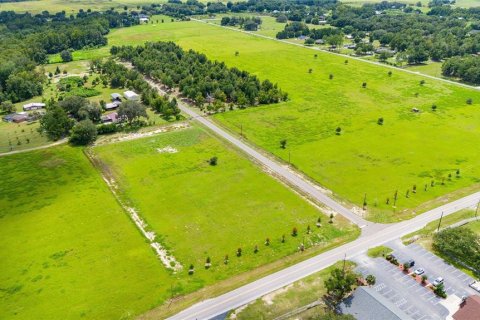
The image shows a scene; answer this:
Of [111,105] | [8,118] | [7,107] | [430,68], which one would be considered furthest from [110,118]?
[430,68]

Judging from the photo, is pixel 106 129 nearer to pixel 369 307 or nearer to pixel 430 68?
pixel 369 307

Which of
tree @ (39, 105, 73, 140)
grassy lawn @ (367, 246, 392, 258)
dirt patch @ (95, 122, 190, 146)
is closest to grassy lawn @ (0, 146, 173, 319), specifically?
dirt patch @ (95, 122, 190, 146)

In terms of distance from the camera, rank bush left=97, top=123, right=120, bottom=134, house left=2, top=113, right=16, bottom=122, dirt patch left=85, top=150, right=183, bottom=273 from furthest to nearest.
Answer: house left=2, top=113, right=16, bottom=122, bush left=97, top=123, right=120, bottom=134, dirt patch left=85, top=150, right=183, bottom=273

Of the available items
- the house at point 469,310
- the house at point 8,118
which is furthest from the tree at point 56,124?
the house at point 469,310

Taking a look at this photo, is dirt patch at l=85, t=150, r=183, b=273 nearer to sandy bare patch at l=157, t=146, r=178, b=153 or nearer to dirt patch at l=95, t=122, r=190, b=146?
dirt patch at l=95, t=122, r=190, b=146

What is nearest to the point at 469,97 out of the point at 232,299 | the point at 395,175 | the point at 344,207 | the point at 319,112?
the point at 319,112

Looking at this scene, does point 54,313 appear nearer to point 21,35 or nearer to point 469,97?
point 469,97

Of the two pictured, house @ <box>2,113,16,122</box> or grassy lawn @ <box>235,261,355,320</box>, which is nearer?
grassy lawn @ <box>235,261,355,320</box>
